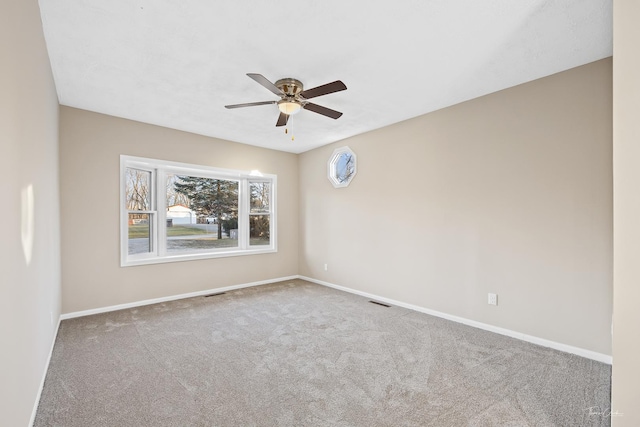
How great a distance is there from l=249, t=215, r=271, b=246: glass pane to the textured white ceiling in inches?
101

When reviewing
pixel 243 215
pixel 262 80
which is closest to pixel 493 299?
pixel 262 80

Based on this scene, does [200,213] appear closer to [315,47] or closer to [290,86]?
[290,86]

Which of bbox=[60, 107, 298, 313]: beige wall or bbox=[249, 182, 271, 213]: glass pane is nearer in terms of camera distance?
bbox=[60, 107, 298, 313]: beige wall

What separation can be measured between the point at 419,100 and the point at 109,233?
4.30 meters

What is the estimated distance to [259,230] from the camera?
5789 millimetres

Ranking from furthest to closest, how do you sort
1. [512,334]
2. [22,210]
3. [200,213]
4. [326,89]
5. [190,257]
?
[200,213] → [190,257] → [512,334] → [326,89] → [22,210]

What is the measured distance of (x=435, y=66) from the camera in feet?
9.02

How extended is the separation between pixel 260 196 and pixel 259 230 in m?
0.66

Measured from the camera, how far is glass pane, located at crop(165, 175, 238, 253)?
4840mm

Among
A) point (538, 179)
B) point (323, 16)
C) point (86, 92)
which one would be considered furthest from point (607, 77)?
point (86, 92)

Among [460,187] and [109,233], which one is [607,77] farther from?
[109,233]

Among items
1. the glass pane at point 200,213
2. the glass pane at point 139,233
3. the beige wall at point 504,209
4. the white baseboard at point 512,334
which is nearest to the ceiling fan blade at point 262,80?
the beige wall at point 504,209
